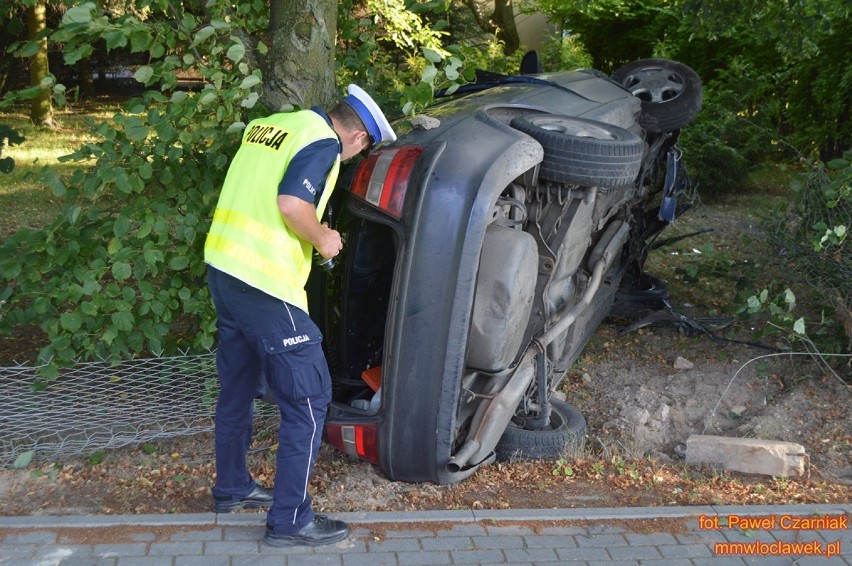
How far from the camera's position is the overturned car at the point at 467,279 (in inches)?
157

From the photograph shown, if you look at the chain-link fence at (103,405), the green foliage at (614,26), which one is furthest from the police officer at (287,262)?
the green foliage at (614,26)

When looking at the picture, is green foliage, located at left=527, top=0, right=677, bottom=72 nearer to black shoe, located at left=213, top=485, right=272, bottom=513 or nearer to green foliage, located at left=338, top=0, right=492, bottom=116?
green foliage, located at left=338, top=0, right=492, bottom=116

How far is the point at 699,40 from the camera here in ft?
46.8

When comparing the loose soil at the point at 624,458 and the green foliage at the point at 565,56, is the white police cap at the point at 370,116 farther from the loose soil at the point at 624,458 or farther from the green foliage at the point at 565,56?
the green foliage at the point at 565,56

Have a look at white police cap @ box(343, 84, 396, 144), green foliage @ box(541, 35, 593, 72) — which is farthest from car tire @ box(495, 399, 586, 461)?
green foliage @ box(541, 35, 593, 72)

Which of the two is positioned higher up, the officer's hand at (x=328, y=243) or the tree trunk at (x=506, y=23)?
the officer's hand at (x=328, y=243)

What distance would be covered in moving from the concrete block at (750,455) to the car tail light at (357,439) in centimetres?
188

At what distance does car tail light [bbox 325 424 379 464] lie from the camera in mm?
4203

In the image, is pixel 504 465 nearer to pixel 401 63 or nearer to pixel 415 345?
pixel 415 345

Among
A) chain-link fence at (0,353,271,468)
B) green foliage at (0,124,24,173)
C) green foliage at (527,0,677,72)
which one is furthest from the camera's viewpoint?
green foliage at (527,0,677,72)

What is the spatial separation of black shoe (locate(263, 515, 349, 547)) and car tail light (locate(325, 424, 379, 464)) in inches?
15.9

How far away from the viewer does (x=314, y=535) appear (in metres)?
3.89

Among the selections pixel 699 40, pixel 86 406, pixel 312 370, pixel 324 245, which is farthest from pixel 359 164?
pixel 699 40

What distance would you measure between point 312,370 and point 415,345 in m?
0.48
